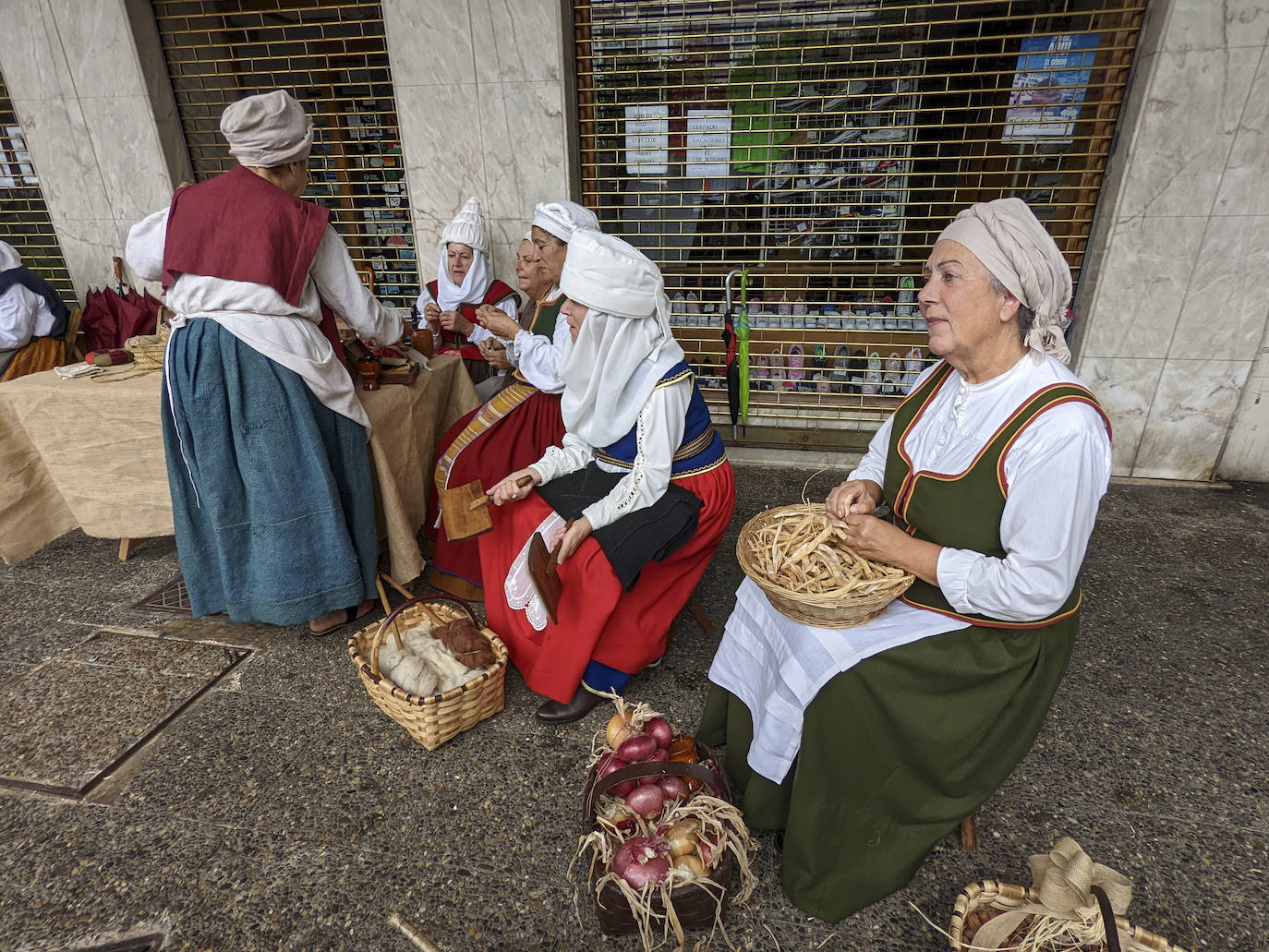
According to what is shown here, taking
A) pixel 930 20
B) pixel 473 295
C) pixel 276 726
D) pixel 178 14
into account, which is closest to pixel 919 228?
pixel 930 20

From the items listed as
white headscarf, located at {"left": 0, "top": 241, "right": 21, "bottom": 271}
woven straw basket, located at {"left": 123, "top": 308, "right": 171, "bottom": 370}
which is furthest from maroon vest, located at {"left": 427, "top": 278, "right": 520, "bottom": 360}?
white headscarf, located at {"left": 0, "top": 241, "right": 21, "bottom": 271}

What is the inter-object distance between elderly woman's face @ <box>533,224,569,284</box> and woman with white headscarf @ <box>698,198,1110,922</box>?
212 cm

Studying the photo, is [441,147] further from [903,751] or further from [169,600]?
[903,751]

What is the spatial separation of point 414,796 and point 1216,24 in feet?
16.7

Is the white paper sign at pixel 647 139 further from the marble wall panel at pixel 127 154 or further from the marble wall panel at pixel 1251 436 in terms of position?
the marble wall panel at pixel 1251 436

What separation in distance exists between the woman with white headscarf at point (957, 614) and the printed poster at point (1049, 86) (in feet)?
10.6

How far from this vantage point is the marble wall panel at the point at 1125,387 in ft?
13.4

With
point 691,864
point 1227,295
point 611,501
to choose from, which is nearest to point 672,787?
point 691,864

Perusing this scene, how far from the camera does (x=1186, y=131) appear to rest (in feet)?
11.8

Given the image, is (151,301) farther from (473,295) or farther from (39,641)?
(39,641)

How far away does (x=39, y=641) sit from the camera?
2.89 m

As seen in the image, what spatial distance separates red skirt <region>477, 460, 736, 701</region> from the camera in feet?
7.43

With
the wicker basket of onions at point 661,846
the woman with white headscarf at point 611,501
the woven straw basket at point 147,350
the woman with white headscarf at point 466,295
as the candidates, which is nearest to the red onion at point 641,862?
the wicker basket of onions at point 661,846

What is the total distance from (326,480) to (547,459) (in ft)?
2.90
